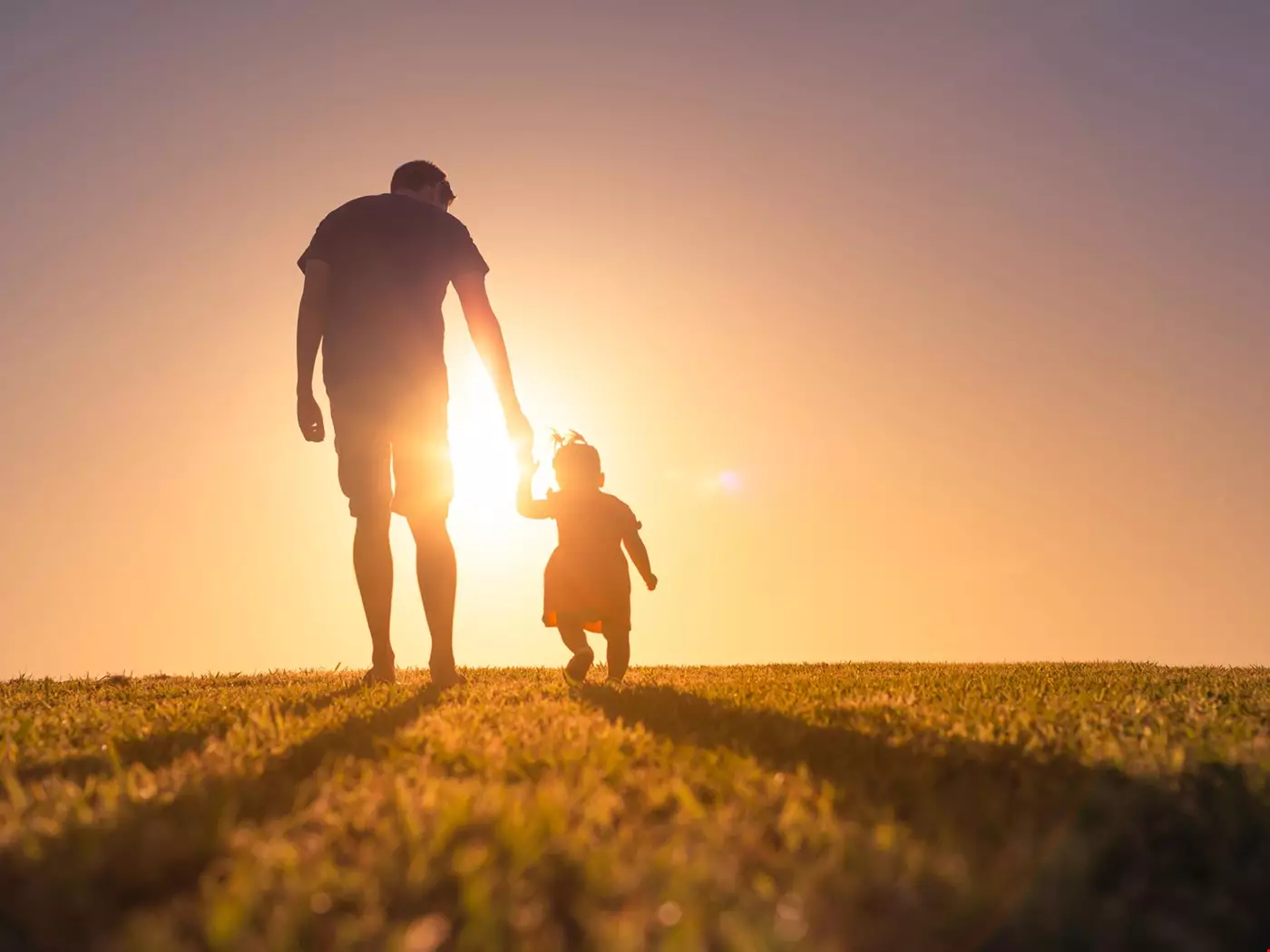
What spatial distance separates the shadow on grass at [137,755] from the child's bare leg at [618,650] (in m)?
2.97

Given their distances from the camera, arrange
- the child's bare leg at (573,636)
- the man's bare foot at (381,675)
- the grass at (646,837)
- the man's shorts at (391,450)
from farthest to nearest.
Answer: the child's bare leg at (573,636) → the man's bare foot at (381,675) → the man's shorts at (391,450) → the grass at (646,837)

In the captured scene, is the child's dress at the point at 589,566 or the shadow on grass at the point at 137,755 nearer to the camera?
the shadow on grass at the point at 137,755

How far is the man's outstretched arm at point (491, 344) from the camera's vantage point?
6547 mm

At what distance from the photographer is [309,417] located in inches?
254

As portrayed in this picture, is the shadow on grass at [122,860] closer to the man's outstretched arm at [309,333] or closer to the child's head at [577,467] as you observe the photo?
the man's outstretched arm at [309,333]

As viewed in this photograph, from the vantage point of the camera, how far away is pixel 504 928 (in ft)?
4.93

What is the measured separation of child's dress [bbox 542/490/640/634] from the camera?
22.8 feet

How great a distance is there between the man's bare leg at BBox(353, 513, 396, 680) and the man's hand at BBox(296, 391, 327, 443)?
0.76 meters

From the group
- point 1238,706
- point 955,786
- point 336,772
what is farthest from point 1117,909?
point 1238,706

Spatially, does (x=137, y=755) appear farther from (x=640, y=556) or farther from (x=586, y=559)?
(x=640, y=556)

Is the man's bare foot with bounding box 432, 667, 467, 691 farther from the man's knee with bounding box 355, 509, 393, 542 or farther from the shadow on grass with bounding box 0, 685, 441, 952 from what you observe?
the shadow on grass with bounding box 0, 685, 441, 952

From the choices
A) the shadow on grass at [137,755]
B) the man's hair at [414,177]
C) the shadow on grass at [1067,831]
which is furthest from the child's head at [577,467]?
the shadow on grass at [1067,831]

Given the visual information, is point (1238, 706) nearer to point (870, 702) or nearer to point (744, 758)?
point (870, 702)

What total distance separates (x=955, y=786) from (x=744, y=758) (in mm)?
616
